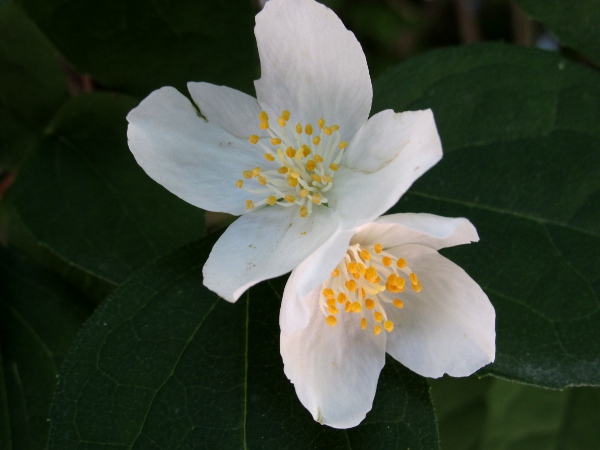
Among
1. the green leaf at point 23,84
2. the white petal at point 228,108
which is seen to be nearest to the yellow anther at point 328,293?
the white petal at point 228,108

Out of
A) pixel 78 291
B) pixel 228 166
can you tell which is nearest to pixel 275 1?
pixel 228 166

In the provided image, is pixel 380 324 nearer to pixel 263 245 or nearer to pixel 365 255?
pixel 365 255

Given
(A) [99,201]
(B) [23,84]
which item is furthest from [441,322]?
(B) [23,84]

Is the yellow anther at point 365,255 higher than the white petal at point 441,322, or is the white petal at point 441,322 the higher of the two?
the yellow anther at point 365,255

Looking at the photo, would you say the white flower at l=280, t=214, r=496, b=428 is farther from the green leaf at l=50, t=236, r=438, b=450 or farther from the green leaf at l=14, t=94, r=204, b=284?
the green leaf at l=14, t=94, r=204, b=284

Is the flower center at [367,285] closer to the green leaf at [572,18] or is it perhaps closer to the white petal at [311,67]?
the white petal at [311,67]

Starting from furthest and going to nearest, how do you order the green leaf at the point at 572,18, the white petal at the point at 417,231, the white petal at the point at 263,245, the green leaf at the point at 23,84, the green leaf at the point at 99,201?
the green leaf at the point at 23,84 → the green leaf at the point at 99,201 → the green leaf at the point at 572,18 → the white petal at the point at 263,245 → the white petal at the point at 417,231
